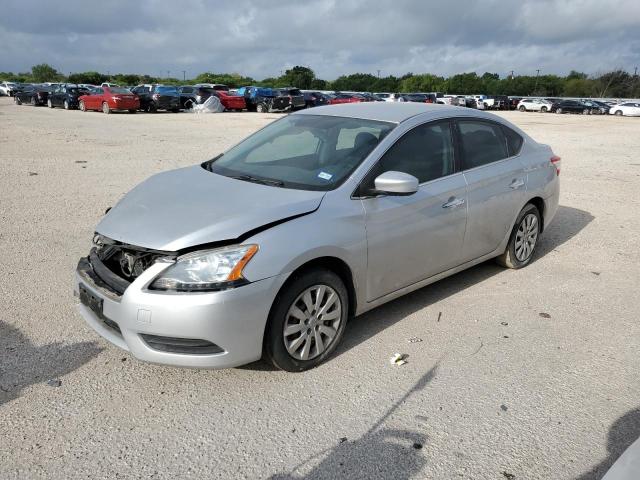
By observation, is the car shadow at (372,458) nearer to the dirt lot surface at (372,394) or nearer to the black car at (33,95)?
the dirt lot surface at (372,394)

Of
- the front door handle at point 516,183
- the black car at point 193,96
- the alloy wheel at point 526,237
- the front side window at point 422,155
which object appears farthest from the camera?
the black car at point 193,96

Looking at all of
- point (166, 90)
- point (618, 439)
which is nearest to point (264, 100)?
point (166, 90)

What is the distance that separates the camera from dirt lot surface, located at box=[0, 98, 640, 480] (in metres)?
2.72

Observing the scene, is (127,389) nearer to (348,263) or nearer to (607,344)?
(348,263)

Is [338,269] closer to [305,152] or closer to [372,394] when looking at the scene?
[372,394]

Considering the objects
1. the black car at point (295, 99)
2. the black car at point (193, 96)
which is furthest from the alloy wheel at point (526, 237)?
the black car at point (193, 96)

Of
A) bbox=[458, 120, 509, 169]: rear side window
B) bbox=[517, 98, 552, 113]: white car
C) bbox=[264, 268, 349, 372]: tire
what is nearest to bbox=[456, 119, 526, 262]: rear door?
bbox=[458, 120, 509, 169]: rear side window

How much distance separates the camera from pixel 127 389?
328 centimetres

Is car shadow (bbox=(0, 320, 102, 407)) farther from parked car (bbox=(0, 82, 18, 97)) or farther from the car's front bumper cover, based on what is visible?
parked car (bbox=(0, 82, 18, 97))

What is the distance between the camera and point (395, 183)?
3600 millimetres

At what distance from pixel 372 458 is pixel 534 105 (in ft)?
183

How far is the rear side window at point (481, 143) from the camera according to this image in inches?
183

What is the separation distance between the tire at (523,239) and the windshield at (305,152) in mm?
1930

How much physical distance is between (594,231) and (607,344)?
3442 mm
